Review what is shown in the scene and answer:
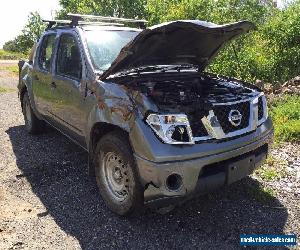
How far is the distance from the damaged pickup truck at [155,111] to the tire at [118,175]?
11 mm

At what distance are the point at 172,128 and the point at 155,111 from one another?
8.6 inches

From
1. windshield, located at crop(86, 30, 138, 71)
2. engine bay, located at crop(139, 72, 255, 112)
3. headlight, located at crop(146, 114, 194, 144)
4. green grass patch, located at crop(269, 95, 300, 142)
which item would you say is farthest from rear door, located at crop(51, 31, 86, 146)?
green grass patch, located at crop(269, 95, 300, 142)

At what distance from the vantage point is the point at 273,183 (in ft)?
15.4

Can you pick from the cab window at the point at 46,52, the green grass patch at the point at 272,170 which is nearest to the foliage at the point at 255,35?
the green grass patch at the point at 272,170

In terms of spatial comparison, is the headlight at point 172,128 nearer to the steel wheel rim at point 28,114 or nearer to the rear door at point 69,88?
the rear door at point 69,88

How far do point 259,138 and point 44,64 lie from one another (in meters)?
3.49

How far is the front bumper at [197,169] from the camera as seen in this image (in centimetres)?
336

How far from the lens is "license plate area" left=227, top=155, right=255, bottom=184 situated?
3.64 metres

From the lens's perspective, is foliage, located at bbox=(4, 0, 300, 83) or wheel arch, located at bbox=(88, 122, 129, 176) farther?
foliage, located at bbox=(4, 0, 300, 83)

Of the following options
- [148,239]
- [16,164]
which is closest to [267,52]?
[16,164]

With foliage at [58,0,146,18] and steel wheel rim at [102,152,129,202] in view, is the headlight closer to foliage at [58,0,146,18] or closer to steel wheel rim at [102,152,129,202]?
steel wheel rim at [102,152,129,202]

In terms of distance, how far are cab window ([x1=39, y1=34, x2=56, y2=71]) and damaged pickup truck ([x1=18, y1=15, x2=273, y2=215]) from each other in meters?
0.15

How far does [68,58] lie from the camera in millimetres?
4996

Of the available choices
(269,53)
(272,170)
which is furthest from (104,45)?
(269,53)
